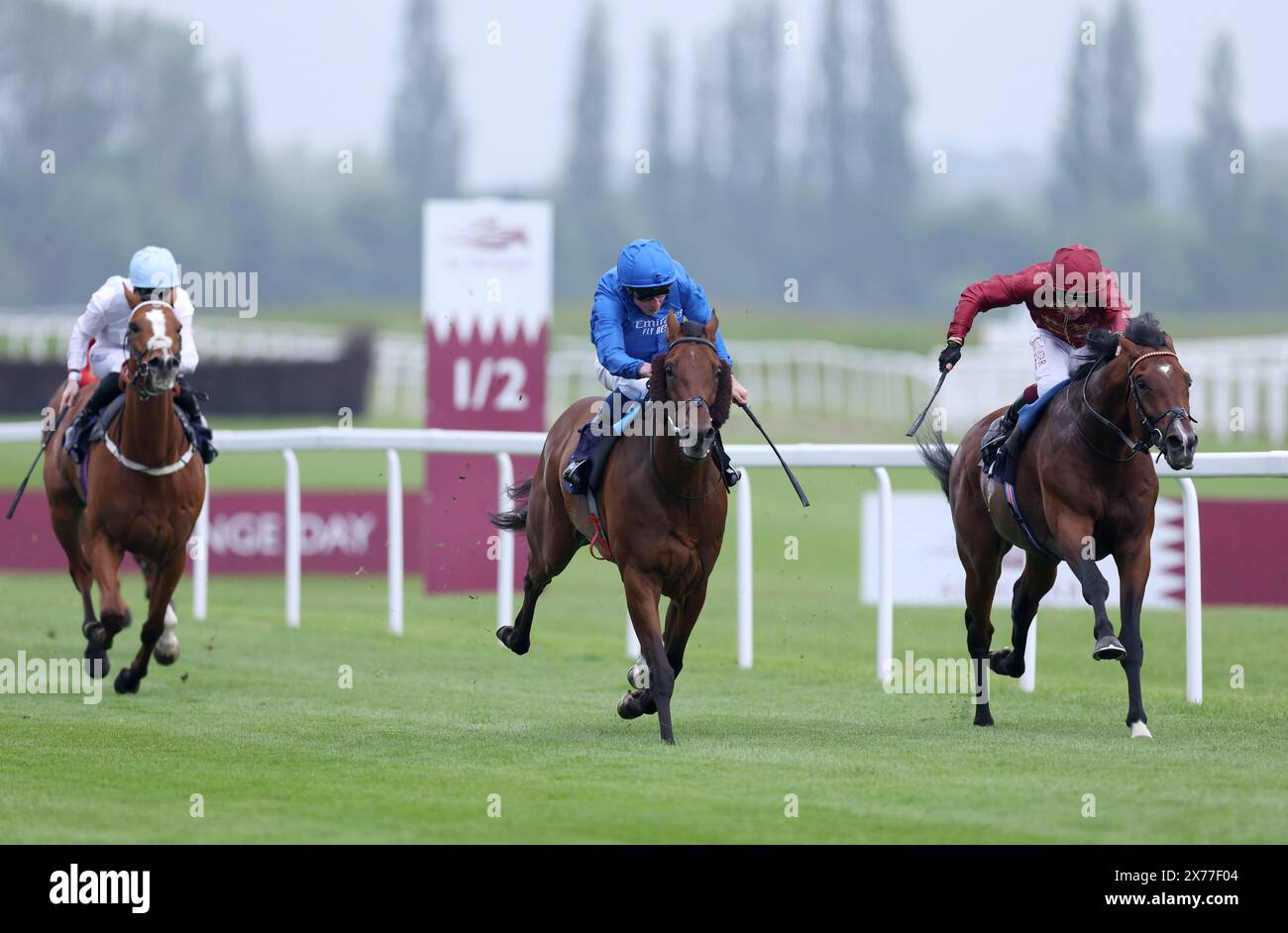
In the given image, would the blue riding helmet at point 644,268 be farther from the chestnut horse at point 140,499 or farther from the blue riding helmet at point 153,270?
the blue riding helmet at point 153,270

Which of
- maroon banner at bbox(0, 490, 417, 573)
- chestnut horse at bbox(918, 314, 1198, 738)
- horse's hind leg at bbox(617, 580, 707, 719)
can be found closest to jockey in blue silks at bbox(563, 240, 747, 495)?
horse's hind leg at bbox(617, 580, 707, 719)

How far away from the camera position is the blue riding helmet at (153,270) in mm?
9367

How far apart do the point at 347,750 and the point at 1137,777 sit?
109 inches

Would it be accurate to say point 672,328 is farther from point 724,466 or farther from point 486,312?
point 486,312

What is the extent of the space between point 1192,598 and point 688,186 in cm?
6522

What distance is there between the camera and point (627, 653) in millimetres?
11312

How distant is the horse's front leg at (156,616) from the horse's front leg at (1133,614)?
4.22 meters

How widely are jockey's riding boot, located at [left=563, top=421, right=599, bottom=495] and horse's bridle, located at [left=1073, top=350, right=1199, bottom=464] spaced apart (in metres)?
1.91

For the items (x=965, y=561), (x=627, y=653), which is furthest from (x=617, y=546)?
(x=627, y=653)

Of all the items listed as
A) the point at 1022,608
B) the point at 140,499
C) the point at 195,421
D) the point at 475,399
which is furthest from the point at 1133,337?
the point at 475,399

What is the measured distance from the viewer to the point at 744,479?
10.9m

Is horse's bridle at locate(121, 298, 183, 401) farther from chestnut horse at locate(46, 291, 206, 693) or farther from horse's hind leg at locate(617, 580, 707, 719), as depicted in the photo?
horse's hind leg at locate(617, 580, 707, 719)
